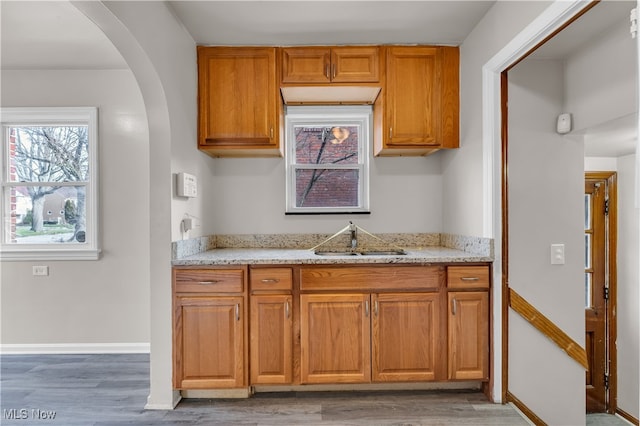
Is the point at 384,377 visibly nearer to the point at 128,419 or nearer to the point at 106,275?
the point at 128,419

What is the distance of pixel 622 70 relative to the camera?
2121 mm

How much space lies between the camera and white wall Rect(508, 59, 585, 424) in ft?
7.38

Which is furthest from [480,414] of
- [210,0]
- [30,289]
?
[30,289]

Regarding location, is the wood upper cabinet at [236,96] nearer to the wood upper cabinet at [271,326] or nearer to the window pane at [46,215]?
the wood upper cabinet at [271,326]

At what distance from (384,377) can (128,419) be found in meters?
1.58

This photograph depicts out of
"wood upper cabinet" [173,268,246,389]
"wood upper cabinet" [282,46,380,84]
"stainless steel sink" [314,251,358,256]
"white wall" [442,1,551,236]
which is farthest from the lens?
"stainless steel sink" [314,251,358,256]

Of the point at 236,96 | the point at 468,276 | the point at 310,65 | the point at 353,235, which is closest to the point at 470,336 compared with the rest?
the point at 468,276

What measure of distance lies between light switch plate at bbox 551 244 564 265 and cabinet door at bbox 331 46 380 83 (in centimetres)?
170

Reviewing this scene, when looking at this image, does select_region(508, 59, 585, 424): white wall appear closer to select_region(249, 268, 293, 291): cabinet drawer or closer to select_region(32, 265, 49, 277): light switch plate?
select_region(249, 268, 293, 291): cabinet drawer

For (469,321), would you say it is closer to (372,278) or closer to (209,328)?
(372,278)

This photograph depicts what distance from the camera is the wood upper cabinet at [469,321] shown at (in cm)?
222

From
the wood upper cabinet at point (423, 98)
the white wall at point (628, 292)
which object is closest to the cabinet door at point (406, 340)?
the wood upper cabinet at point (423, 98)

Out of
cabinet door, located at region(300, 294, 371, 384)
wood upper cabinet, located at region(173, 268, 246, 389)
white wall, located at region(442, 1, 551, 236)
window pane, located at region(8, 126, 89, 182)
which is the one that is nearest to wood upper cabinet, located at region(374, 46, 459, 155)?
white wall, located at region(442, 1, 551, 236)

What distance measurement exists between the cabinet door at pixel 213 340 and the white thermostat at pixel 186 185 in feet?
2.24
